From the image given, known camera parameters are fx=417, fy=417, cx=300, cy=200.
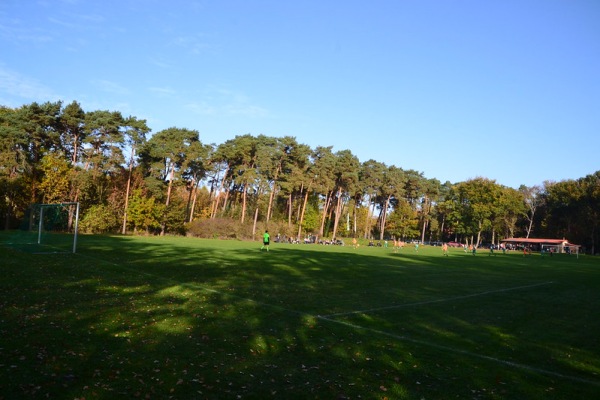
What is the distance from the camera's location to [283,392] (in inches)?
240

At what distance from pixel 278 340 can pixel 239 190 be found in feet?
236

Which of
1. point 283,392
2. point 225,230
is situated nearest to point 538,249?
point 225,230

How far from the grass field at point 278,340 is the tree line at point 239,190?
38835 millimetres

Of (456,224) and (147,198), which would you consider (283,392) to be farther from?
(456,224)

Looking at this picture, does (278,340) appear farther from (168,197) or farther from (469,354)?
(168,197)

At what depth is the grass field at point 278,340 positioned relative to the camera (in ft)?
20.6

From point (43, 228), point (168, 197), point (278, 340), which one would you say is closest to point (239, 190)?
point (168, 197)

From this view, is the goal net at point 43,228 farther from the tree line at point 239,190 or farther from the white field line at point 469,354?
the white field line at point 469,354

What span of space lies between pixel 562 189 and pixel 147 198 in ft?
282

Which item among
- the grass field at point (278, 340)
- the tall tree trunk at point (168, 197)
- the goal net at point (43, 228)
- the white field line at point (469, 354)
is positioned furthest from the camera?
the tall tree trunk at point (168, 197)

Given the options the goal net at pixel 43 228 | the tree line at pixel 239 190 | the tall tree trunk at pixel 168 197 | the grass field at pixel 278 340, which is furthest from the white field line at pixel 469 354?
the tall tree trunk at pixel 168 197

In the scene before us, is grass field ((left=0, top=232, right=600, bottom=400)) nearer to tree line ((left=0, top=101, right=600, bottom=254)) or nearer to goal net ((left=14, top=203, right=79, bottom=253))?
goal net ((left=14, top=203, right=79, bottom=253))

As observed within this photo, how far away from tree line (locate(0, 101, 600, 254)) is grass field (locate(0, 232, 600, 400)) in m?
38.8

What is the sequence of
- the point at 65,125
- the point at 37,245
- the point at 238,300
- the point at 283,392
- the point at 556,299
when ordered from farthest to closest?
the point at 65,125, the point at 37,245, the point at 556,299, the point at 238,300, the point at 283,392
